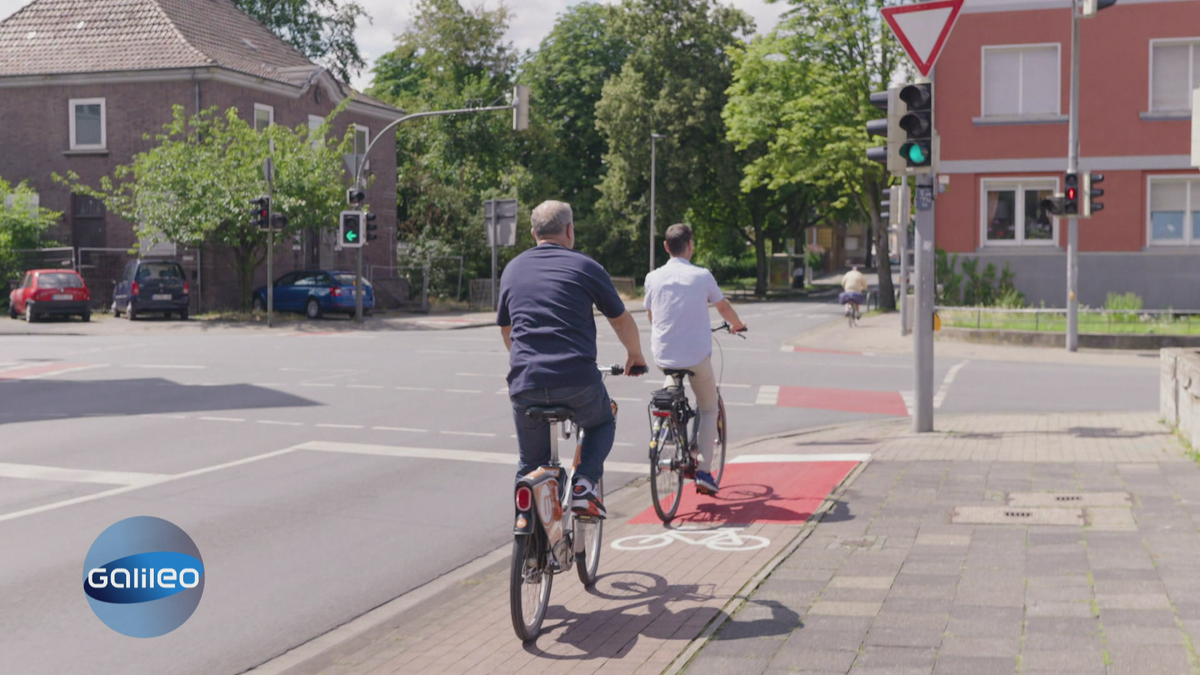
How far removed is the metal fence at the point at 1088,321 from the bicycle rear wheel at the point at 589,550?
2064 cm

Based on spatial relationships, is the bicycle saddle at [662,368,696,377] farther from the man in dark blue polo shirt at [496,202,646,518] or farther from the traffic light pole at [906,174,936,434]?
the traffic light pole at [906,174,936,434]

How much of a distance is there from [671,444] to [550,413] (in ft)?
7.79

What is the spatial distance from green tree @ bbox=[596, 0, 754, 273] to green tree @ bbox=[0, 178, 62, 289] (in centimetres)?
2849

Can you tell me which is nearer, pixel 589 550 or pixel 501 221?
pixel 589 550

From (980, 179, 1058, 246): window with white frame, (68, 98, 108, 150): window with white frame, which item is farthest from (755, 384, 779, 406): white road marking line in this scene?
(68, 98, 108, 150): window with white frame

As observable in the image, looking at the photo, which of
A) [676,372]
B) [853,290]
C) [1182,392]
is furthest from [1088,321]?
[676,372]

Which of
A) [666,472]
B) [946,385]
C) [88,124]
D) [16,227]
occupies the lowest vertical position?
[946,385]

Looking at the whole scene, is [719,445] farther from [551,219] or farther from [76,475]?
[76,475]

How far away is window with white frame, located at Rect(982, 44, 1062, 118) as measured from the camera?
101 ft

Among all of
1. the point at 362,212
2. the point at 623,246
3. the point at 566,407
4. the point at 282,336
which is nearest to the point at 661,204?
the point at 623,246

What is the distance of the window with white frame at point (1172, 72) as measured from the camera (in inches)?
1181

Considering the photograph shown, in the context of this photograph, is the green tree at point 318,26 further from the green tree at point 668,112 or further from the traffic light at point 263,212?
the traffic light at point 263,212

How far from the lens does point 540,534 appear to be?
528 centimetres

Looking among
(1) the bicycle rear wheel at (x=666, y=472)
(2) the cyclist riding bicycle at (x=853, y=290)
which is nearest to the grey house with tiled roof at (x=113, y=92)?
(2) the cyclist riding bicycle at (x=853, y=290)
